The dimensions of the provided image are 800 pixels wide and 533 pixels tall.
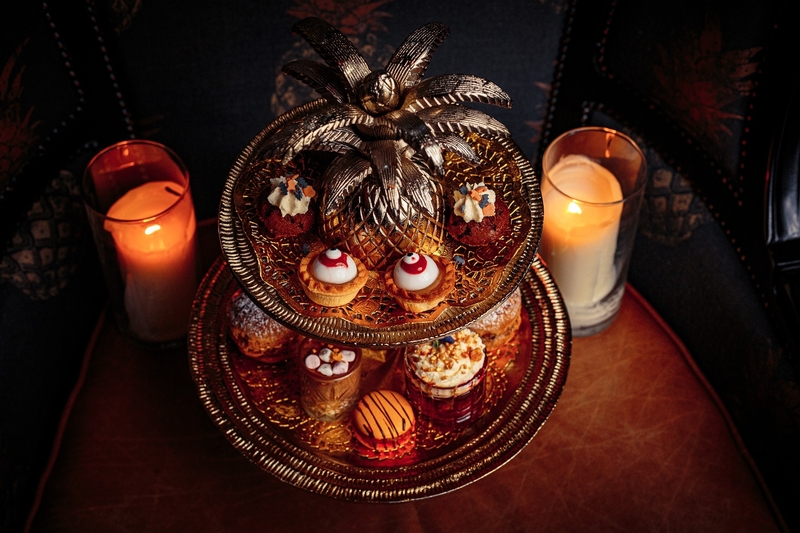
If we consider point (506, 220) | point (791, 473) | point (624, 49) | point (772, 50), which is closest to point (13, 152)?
point (506, 220)

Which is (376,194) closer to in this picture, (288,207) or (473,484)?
(288,207)

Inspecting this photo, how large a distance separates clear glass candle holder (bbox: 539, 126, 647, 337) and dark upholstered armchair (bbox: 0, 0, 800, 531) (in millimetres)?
70

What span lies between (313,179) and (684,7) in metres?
0.56

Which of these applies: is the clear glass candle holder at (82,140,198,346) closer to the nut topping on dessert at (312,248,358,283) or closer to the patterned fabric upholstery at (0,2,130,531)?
the patterned fabric upholstery at (0,2,130,531)

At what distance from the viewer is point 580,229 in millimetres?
1056

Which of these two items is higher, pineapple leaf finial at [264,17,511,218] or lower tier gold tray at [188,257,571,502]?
pineapple leaf finial at [264,17,511,218]

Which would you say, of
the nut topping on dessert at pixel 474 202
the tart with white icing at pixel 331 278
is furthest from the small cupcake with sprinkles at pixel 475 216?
the tart with white icing at pixel 331 278

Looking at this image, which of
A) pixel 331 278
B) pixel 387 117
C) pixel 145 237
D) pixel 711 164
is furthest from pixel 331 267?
pixel 711 164

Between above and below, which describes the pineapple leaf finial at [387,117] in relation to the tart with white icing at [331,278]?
above

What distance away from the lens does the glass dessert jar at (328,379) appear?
3.13 feet

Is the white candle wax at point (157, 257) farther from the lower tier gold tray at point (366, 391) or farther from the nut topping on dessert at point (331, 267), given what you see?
the nut topping on dessert at point (331, 267)

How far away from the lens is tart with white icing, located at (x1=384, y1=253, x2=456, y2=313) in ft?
2.69

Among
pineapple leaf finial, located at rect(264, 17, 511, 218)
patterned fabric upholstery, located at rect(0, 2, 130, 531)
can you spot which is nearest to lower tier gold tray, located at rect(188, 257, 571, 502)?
patterned fabric upholstery, located at rect(0, 2, 130, 531)

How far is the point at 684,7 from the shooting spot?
1013 millimetres
